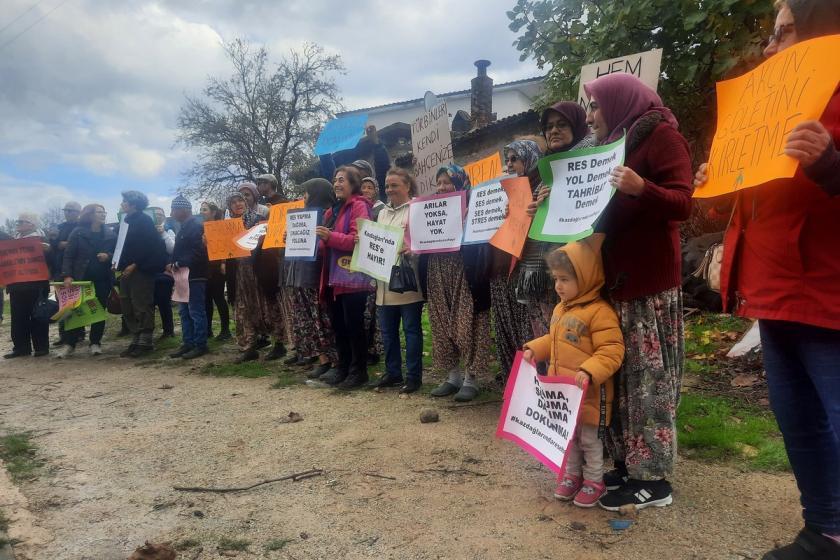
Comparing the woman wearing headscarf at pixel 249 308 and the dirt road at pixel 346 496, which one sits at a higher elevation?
the woman wearing headscarf at pixel 249 308

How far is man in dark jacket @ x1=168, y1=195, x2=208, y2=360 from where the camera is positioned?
23.2 ft

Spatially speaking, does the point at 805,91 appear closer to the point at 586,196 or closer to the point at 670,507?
the point at 586,196

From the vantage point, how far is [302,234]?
5.34 meters

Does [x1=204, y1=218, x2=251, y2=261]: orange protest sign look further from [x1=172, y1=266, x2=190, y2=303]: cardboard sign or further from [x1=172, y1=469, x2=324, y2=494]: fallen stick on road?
[x1=172, y1=469, x2=324, y2=494]: fallen stick on road

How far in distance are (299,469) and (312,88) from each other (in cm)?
3073

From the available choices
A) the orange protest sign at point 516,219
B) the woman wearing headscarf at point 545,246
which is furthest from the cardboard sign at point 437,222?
the woman wearing headscarf at point 545,246

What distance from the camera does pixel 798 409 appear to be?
6.38 ft

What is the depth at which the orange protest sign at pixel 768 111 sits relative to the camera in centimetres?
162

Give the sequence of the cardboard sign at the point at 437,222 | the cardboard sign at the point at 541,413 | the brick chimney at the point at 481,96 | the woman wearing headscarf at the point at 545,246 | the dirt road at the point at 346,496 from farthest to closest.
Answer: the brick chimney at the point at 481,96 → the cardboard sign at the point at 437,222 → the woman wearing headscarf at the point at 545,246 → the cardboard sign at the point at 541,413 → the dirt road at the point at 346,496

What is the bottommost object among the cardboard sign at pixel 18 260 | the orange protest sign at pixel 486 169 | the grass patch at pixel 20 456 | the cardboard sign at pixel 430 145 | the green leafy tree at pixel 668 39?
the grass patch at pixel 20 456

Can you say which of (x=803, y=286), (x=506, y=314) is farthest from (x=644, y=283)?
(x=506, y=314)

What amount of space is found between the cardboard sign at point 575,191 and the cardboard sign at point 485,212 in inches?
31.0

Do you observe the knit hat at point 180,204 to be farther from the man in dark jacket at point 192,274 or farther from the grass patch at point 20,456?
the grass patch at point 20,456

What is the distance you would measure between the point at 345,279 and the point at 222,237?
254cm
